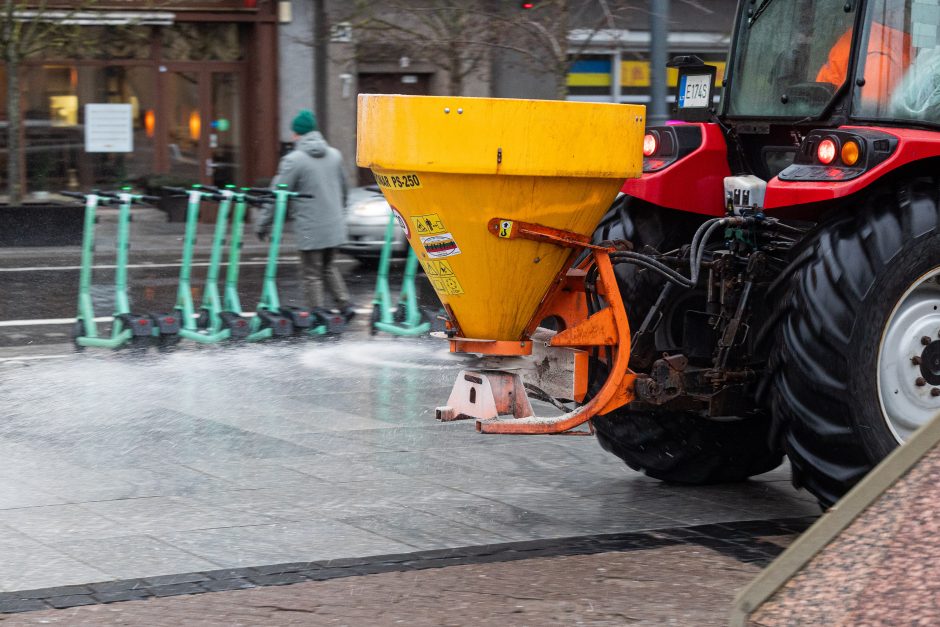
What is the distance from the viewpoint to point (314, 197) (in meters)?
12.1

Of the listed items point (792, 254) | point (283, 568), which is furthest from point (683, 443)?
point (283, 568)

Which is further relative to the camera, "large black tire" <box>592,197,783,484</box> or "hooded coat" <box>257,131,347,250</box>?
"hooded coat" <box>257,131,347,250</box>

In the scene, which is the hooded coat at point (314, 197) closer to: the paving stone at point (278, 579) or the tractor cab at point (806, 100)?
the tractor cab at point (806, 100)

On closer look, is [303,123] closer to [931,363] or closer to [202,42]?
[931,363]

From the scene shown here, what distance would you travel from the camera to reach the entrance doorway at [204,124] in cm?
2405

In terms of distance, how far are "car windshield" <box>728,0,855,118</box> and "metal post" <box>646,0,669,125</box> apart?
7.04 metres

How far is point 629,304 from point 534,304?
0.69m

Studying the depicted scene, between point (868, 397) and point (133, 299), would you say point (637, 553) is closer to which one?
point (868, 397)

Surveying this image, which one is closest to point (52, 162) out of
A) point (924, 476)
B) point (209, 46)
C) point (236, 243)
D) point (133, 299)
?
point (209, 46)

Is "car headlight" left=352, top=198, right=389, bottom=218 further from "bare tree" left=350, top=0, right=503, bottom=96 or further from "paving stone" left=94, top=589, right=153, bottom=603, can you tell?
"paving stone" left=94, top=589, right=153, bottom=603

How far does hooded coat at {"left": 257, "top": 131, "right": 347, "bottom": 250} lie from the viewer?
478 inches

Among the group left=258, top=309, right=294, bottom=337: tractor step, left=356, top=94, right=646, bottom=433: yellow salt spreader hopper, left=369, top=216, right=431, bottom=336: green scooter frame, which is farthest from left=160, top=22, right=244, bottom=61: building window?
left=356, top=94, right=646, bottom=433: yellow salt spreader hopper

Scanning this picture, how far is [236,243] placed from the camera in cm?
1218

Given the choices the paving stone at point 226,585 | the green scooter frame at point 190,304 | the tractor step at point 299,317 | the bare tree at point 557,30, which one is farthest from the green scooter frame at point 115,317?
the bare tree at point 557,30
